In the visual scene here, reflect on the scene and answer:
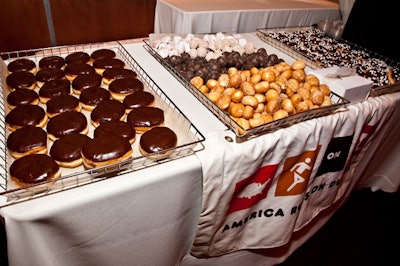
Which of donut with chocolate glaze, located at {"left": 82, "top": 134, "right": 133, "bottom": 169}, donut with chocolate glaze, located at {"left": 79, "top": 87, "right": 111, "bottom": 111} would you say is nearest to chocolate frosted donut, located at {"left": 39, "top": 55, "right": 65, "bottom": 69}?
donut with chocolate glaze, located at {"left": 79, "top": 87, "right": 111, "bottom": 111}

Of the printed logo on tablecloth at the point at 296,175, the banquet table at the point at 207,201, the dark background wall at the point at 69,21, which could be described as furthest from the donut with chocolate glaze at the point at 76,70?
the dark background wall at the point at 69,21

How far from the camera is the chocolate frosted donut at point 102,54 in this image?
164 cm

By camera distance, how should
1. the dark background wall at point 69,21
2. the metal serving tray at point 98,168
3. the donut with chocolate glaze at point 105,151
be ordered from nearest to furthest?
the metal serving tray at point 98,168 → the donut with chocolate glaze at point 105,151 → the dark background wall at point 69,21

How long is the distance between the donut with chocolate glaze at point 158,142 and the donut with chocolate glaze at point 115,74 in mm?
499

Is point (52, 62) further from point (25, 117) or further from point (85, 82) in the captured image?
point (25, 117)

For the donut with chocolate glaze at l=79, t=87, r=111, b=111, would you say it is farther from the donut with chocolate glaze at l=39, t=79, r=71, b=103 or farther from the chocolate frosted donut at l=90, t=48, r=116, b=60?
the chocolate frosted donut at l=90, t=48, r=116, b=60

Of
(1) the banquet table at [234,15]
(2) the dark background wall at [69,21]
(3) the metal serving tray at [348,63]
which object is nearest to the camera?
(3) the metal serving tray at [348,63]

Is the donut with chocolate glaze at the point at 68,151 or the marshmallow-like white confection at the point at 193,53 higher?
the marshmallow-like white confection at the point at 193,53

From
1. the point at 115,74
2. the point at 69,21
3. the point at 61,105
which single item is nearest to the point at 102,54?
the point at 115,74

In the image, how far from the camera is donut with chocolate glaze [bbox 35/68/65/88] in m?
1.41

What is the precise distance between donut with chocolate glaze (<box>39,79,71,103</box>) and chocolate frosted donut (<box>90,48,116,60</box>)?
1.01 feet

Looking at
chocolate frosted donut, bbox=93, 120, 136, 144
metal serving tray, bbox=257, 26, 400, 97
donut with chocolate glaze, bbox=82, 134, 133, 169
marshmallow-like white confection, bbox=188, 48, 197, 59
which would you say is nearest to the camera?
donut with chocolate glaze, bbox=82, 134, 133, 169

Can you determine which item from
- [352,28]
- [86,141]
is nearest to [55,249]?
[86,141]

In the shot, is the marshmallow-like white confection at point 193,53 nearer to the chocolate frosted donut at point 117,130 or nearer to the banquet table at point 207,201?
the banquet table at point 207,201
